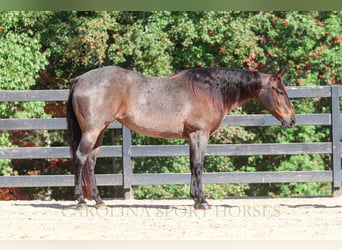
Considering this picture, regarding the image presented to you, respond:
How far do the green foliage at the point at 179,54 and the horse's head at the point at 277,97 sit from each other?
142 inches

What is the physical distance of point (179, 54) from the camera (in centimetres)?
1090

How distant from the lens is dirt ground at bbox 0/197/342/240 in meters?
3.92

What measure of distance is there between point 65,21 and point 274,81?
6.00 m

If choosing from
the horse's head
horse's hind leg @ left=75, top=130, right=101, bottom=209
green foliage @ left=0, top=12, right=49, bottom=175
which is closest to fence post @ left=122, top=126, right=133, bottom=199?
horse's hind leg @ left=75, top=130, right=101, bottom=209

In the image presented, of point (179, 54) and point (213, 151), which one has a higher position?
point (179, 54)

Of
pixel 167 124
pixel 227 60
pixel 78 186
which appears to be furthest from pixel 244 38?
pixel 78 186

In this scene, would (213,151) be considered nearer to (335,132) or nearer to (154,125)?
(154,125)

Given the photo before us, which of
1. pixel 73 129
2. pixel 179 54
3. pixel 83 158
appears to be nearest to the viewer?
pixel 83 158

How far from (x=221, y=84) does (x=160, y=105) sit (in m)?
0.76

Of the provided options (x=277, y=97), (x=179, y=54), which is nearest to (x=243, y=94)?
(x=277, y=97)

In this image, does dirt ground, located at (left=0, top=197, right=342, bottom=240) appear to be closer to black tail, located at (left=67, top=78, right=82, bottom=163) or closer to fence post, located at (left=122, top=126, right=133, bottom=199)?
fence post, located at (left=122, top=126, right=133, bottom=199)

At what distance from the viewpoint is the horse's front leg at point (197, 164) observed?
19.0 feet

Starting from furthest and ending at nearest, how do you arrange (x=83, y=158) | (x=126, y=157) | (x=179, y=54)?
1. (x=179, y=54)
2. (x=126, y=157)
3. (x=83, y=158)

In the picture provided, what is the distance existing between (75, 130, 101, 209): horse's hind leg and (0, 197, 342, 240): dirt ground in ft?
0.74
